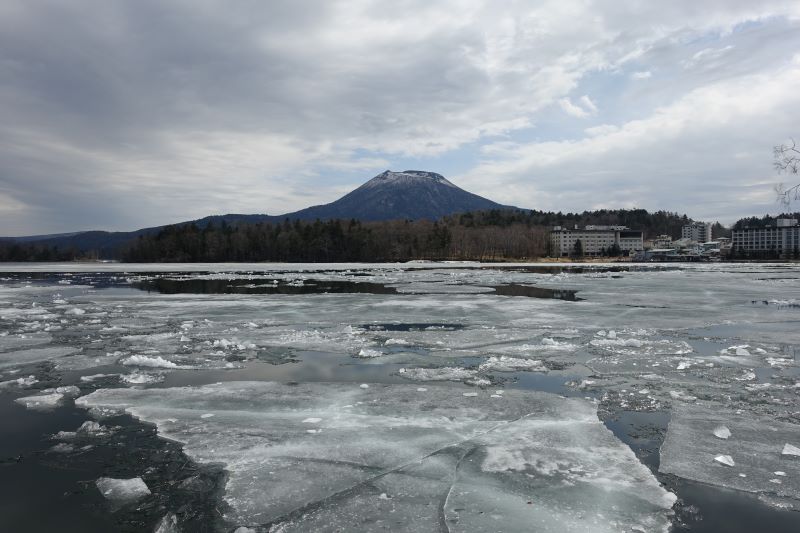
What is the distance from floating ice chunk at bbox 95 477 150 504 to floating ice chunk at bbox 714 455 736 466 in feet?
18.8

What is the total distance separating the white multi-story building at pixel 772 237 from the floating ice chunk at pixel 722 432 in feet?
629

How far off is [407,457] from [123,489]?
2748 mm

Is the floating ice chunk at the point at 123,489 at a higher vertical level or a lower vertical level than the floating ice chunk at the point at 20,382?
lower

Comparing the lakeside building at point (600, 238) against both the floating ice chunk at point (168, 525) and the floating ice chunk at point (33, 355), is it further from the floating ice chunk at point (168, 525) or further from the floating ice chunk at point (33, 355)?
the floating ice chunk at point (168, 525)

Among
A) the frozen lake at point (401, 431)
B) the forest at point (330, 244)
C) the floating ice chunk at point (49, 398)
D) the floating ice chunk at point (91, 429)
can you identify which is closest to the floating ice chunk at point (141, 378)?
the frozen lake at point (401, 431)

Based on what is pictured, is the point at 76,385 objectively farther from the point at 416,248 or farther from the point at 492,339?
the point at 416,248

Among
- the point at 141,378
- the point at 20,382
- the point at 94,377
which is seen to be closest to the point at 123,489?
the point at 141,378

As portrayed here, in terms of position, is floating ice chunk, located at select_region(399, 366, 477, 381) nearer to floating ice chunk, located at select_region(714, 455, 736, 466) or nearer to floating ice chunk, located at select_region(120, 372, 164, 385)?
floating ice chunk, located at select_region(714, 455, 736, 466)

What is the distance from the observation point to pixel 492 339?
1270 centimetres

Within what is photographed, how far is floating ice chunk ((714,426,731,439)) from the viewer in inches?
237

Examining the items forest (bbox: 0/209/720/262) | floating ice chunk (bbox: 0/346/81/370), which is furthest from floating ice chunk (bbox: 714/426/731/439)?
forest (bbox: 0/209/720/262)

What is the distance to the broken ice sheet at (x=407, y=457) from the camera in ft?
13.9

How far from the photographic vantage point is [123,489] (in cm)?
466

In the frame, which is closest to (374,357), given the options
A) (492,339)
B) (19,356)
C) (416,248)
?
(492,339)
